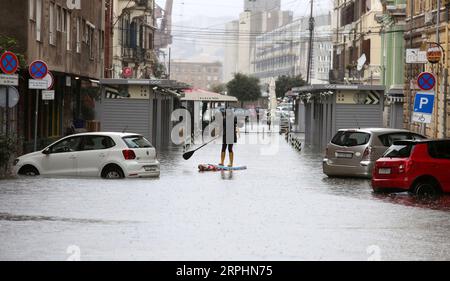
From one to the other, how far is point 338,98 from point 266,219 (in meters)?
33.9

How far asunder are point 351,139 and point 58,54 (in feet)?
52.3

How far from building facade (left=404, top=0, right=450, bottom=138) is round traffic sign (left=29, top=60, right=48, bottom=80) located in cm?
1320

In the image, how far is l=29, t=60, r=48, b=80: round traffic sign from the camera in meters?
30.6

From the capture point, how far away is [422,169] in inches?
945

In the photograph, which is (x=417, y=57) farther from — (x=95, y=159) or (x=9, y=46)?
(x=9, y=46)

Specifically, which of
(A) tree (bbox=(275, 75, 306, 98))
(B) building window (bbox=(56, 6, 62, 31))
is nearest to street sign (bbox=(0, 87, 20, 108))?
(B) building window (bbox=(56, 6, 62, 31))

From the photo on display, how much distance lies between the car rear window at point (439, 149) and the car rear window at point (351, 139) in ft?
19.5

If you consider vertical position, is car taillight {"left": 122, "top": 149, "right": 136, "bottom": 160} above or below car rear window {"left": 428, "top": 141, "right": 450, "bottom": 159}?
below

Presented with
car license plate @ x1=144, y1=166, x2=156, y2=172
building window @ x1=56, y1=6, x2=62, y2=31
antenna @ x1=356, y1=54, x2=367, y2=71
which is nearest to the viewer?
car license plate @ x1=144, y1=166, x2=156, y2=172

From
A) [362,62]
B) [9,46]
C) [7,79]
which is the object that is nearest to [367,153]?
[7,79]

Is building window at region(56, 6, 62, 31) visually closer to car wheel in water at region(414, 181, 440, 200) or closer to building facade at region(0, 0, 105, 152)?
building facade at region(0, 0, 105, 152)
